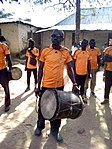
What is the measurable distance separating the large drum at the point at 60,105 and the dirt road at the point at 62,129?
0.62m

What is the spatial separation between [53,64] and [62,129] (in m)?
1.47

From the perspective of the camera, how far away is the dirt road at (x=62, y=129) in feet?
14.0

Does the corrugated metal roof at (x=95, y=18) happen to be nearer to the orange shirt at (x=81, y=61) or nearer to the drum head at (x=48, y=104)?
the orange shirt at (x=81, y=61)

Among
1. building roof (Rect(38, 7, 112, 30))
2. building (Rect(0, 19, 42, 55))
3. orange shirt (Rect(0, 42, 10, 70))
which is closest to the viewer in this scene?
orange shirt (Rect(0, 42, 10, 70))

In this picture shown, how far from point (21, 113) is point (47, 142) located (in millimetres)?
1652

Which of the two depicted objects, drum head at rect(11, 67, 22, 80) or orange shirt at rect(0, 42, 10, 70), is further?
drum head at rect(11, 67, 22, 80)

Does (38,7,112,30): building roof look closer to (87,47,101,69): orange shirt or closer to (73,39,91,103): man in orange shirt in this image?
(87,47,101,69): orange shirt

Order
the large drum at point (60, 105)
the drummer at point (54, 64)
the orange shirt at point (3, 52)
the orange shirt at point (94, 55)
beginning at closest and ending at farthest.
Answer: the large drum at point (60, 105), the drummer at point (54, 64), the orange shirt at point (3, 52), the orange shirt at point (94, 55)

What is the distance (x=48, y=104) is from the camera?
401 cm

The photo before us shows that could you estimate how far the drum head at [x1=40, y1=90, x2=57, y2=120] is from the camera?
12.7ft

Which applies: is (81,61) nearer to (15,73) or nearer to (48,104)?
(15,73)

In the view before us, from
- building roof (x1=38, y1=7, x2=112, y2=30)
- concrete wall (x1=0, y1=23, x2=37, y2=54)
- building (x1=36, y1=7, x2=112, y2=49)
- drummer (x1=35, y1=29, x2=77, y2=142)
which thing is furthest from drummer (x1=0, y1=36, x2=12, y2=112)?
building roof (x1=38, y1=7, x2=112, y2=30)

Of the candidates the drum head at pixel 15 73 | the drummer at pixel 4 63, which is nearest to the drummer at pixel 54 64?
the drummer at pixel 4 63

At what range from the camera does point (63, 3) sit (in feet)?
45.3
